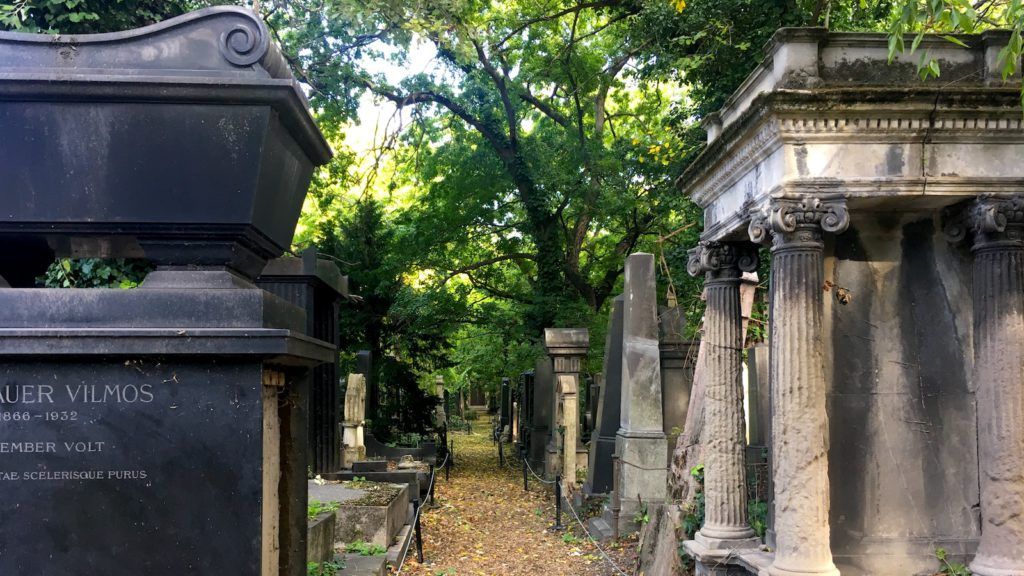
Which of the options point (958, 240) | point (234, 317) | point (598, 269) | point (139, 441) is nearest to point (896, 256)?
point (958, 240)

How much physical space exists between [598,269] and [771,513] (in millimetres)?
18009

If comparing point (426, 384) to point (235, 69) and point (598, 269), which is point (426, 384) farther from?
point (235, 69)

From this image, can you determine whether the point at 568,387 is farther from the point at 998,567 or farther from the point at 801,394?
the point at 998,567

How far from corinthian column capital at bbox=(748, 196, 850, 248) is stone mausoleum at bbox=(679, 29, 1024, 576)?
Answer: 0.03 feet

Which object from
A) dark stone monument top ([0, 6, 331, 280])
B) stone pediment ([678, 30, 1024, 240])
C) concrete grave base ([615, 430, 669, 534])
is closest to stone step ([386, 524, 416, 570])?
concrete grave base ([615, 430, 669, 534])

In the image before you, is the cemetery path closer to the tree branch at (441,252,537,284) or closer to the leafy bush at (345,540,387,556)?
the leafy bush at (345,540,387,556)

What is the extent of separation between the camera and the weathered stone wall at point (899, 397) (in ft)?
18.9

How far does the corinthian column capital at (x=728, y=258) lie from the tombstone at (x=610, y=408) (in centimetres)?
586

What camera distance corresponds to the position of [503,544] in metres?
11.6

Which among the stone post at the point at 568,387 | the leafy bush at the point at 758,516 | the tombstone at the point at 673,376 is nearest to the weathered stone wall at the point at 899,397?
the leafy bush at the point at 758,516

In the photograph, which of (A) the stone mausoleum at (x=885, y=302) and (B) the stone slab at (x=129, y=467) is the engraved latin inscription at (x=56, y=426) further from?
(A) the stone mausoleum at (x=885, y=302)

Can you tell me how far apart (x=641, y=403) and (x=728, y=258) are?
4.70 metres

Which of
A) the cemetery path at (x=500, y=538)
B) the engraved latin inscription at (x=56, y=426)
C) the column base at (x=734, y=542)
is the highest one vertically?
the engraved latin inscription at (x=56, y=426)

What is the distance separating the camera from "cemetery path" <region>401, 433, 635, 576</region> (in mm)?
9789
